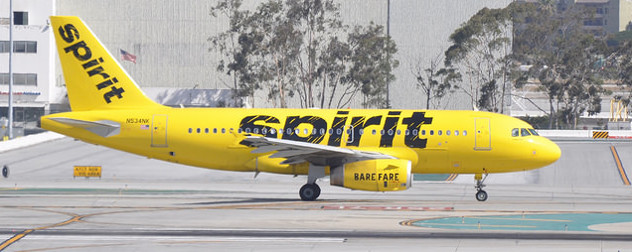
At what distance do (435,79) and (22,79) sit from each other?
44.8 meters

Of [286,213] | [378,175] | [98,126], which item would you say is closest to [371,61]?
[98,126]

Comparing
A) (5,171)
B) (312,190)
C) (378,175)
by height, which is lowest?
(5,171)

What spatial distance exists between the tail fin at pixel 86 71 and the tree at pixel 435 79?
67345mm

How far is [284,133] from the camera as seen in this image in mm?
39719

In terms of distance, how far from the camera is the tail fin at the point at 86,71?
41219 mm

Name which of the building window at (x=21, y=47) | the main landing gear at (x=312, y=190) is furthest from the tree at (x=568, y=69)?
the main landing gear at (x=312, y=190)

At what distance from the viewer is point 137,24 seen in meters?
113

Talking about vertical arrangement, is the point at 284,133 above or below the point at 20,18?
below

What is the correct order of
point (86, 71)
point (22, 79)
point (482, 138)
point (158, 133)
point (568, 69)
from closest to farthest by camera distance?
point (482, 138) < point (158, 133) < point (86, 71) < point (568, 69) < point (22, 79)

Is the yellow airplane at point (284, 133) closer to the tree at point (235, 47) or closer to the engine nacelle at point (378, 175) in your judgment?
the engine nacelle at point (378, 175)

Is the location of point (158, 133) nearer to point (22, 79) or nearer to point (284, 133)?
point (284, 133)

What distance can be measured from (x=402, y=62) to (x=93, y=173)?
63416 millimetres

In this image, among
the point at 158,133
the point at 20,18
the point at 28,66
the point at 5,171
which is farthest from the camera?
the point at 20,18

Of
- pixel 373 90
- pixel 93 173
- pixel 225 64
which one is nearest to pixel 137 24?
pixel 225 64
